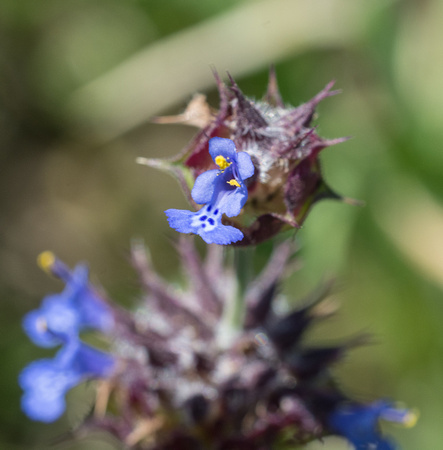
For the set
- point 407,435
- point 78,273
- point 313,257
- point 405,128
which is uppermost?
point 405,128

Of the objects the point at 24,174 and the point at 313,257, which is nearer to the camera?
the point at 313,257

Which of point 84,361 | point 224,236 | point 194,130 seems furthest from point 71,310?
point 194,130

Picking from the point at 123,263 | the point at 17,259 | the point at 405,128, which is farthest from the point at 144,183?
the point at 405,128

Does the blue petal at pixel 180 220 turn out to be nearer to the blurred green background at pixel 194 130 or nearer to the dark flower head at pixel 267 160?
the dark flower head at pixel 267 160

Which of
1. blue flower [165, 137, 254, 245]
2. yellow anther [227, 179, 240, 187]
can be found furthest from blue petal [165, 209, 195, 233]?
yellow anther [227, 179, 240, 187]

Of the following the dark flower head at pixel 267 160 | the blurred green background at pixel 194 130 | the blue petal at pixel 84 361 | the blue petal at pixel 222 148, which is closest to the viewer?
the blue petal at pixel 222 148

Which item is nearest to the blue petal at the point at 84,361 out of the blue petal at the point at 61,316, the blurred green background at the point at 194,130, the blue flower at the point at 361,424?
the blue petal at the point at 61,316

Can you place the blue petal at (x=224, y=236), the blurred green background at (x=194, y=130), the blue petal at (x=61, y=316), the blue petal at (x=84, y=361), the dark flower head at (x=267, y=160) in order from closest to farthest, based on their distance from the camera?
the blue petal at (x=224, y=236), the dark flower head at (x=267, y=160), the blue petal at (x=84, y=361), the blue petal at (x=61, y=316), the blurred green background at (x=194, y=130)

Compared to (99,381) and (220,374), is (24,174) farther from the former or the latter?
(220,374)
